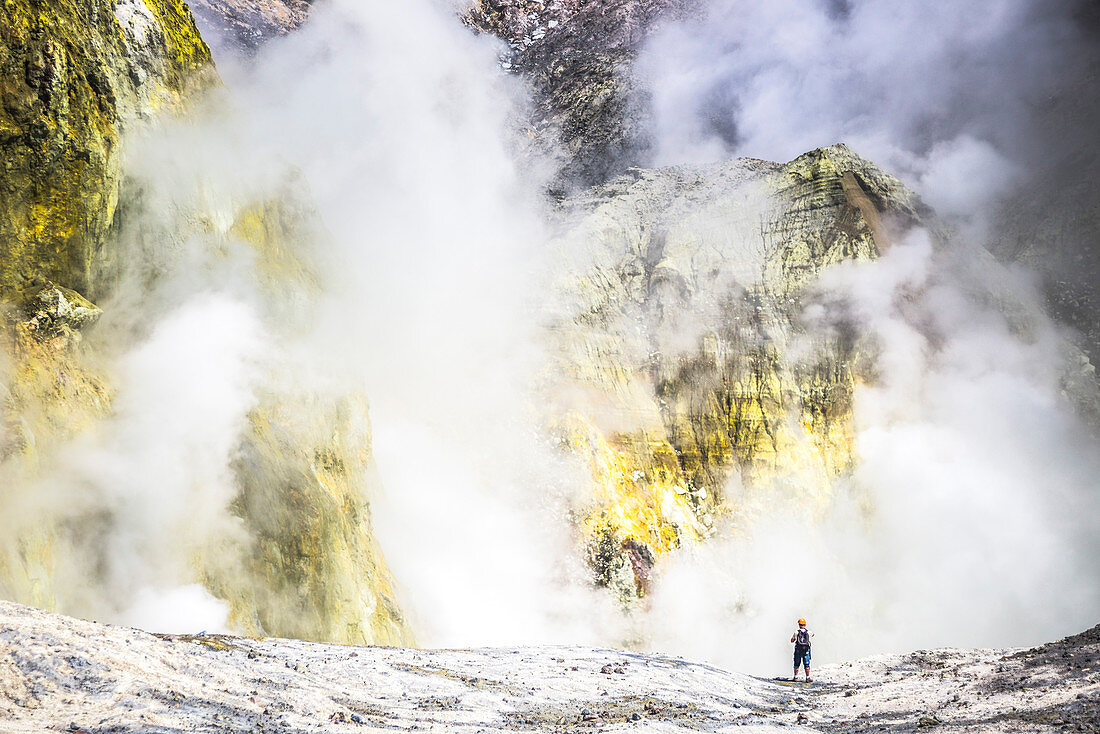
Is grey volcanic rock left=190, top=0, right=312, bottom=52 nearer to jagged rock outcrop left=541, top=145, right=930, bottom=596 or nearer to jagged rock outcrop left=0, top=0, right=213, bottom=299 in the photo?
jagged rock outcrop left=541, top=145, right=930, bottom=596

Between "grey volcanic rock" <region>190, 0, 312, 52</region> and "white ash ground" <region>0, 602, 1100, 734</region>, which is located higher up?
"grey volcanic rock" <region>190, 0, 312, 52</region>

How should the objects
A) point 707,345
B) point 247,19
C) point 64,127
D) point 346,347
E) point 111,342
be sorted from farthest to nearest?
point 247,19
point 707,345
point 346,347
point 111,342
point 64,127

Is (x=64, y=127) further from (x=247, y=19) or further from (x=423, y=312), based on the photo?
(x=247, y=19)

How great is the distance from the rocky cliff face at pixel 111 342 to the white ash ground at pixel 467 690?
3640 millimetres

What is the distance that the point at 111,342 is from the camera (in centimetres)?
1405

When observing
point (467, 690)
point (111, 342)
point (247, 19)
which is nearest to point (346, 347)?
point (111, 342)

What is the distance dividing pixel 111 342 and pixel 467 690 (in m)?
10.2

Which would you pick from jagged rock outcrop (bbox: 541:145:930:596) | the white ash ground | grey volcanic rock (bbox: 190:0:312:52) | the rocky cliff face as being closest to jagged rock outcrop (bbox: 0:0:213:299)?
the rocky cliff face

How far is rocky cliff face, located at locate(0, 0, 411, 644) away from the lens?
37.7ft

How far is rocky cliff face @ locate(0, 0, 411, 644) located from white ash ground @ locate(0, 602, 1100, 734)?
143 inches

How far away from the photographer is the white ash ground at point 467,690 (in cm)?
644

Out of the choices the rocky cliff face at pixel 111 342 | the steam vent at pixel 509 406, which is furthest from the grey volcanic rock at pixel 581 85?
the rocky cliff face at pixel 111 342

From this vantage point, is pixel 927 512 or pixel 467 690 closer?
pixel 467 690

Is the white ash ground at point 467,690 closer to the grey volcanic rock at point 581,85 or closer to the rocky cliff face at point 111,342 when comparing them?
the rocky cliff face at point 111,342
